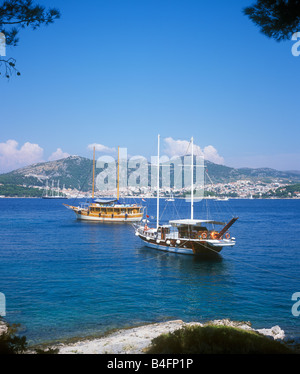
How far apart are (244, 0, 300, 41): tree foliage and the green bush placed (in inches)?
327

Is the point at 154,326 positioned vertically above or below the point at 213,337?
below

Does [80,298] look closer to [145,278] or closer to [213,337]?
[145,278]

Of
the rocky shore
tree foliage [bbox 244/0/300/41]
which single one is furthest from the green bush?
tree foliage [bbox 244/0/300/41]

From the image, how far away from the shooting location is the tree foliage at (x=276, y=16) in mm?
8438

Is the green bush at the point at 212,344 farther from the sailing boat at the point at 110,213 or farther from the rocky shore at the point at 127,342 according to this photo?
the sailing boat at the point at 110,213

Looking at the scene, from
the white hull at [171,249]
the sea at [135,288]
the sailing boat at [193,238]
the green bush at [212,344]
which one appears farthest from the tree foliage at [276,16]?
the white hull at [171,249]

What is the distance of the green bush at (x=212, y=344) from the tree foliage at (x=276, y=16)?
8.30m

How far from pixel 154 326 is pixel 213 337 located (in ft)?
19.2

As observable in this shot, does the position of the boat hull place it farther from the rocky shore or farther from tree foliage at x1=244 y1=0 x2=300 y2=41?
tree foliage at x1=244 y1=0 x2=300 y2=41

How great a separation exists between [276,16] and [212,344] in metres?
8.85

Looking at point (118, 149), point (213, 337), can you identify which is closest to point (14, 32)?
point (213, 337)

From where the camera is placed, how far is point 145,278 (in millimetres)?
22047

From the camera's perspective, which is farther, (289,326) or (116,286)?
(116,286)

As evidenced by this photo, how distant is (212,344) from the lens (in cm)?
711
